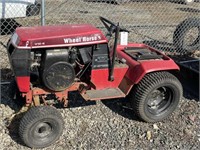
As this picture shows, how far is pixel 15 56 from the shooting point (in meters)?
3.43

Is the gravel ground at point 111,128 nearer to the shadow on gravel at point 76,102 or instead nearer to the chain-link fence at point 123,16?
the shadow on gravel at point 76,102

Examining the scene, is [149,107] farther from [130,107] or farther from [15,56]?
[15,56]

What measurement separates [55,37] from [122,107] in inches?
59.1

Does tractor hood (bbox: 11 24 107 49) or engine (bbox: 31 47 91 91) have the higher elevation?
tractor hood (bbox: 11 24 107 49)

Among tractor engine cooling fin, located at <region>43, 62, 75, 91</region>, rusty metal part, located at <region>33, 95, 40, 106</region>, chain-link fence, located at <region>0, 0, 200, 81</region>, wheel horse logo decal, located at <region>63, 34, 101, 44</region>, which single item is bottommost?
chain-link fence, located at <region>0, 0, 200, 81</region>

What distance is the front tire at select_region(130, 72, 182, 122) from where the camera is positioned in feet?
13.0

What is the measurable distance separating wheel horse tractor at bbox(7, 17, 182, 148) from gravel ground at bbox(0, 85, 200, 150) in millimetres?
171

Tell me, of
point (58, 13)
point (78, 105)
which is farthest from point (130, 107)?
point (58, 13)

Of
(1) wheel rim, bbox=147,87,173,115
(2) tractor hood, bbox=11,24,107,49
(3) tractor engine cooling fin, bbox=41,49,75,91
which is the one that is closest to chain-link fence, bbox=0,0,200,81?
(2) tractor hood, bbox=11,24,107,49

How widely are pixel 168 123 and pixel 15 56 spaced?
2.11 metres

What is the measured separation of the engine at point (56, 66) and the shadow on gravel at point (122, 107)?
0.94 metres

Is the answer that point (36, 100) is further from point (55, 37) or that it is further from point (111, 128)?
point (111, 128)

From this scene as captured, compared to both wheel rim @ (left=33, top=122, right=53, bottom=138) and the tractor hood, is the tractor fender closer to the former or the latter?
the tractor hood

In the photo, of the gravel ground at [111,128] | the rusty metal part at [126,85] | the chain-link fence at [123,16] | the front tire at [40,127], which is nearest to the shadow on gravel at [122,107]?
the gravel ground at [111,128]
